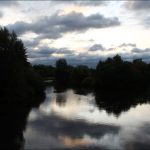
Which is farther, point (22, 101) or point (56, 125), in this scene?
point (22, 101)

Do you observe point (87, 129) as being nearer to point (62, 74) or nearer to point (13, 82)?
point (13, 82)

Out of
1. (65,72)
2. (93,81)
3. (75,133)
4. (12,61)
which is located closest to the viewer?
(75,133)

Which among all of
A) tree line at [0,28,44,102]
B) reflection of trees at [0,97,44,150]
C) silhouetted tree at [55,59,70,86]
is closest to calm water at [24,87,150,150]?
reflection of trees at [0,97,44,150]

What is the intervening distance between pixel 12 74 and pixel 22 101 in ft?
19.5

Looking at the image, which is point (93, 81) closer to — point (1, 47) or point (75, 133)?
point (1, 47)

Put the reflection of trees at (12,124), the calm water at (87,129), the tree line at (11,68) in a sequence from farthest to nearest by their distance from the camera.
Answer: the tree line at (11,68), the calm water at (87,129), the reflection of trees at (12,124)

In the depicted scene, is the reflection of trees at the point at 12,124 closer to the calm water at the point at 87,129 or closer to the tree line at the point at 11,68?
the calm water at the point at 87,129

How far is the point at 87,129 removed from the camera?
1553 inches

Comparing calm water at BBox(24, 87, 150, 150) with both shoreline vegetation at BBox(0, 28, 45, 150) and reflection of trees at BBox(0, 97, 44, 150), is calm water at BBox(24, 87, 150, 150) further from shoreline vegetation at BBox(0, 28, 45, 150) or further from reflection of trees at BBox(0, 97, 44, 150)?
shoreline vegetation at BBox(0, 28, 45, 150)

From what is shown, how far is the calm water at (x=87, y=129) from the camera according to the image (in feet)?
104

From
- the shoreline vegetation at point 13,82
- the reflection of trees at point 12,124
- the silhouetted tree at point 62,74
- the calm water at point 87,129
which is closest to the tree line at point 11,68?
the shoreline vegetation at point 13,82

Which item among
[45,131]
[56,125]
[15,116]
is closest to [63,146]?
[45,131]

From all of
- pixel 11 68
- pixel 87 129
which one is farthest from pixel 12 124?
pixel 11 68

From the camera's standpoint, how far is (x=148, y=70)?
124062 mm
